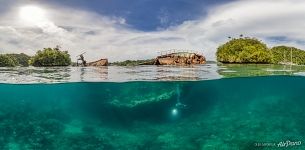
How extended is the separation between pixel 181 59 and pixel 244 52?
836 cm

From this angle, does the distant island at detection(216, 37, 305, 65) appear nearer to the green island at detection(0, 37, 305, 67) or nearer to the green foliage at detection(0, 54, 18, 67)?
the green island at detection(0, 37, 305, 67)

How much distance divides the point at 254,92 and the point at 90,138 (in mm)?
13188

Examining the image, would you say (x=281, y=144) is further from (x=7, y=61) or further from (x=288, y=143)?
(x=7, y=61)

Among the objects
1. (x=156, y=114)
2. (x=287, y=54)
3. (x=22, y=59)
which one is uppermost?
(x=287, y=54)

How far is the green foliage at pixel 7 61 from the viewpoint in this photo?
82.5 feet

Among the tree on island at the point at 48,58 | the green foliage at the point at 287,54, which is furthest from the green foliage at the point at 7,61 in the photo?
the green foliage at the point at 287,54

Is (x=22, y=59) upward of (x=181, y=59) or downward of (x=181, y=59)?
upward

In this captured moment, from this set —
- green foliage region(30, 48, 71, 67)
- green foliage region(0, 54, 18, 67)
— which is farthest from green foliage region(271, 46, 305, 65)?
green foliage region(0, 54, 18, 67)

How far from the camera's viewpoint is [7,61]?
26.7 m

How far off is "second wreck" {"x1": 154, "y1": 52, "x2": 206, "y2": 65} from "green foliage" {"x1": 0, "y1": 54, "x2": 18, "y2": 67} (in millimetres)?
10931

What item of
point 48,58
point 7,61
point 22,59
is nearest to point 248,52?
point 48,58

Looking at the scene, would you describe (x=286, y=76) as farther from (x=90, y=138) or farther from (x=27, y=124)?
(x=27, y=124)

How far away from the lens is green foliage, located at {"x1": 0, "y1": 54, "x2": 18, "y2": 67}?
990 inches

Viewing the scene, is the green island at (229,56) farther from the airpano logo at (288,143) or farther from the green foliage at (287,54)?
the airpano logo at (288,143)
